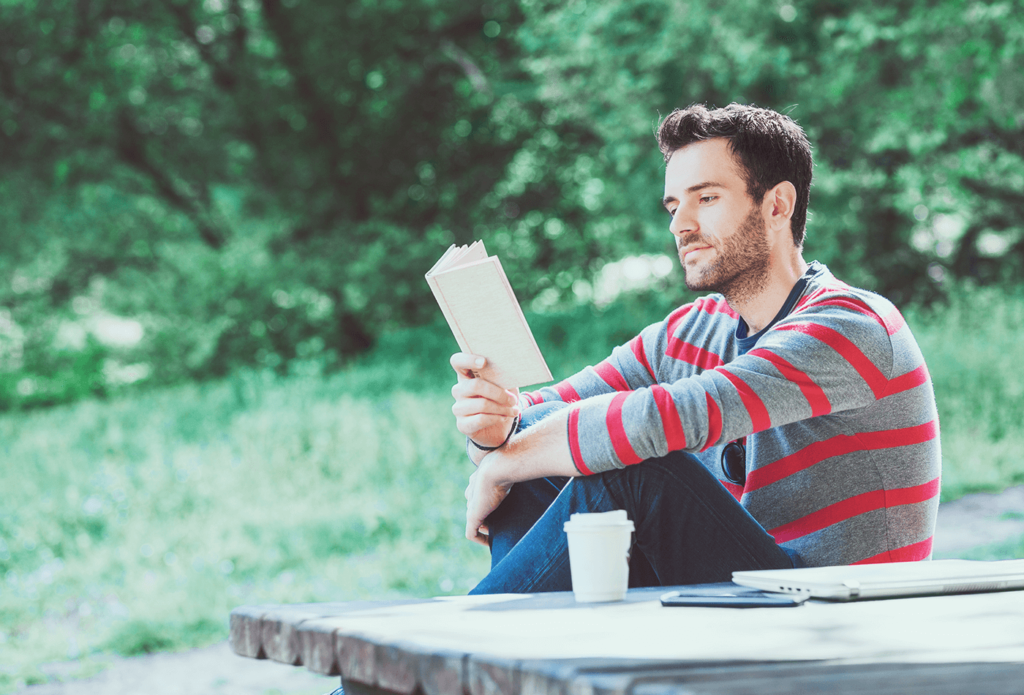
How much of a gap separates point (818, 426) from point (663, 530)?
439 millimetres

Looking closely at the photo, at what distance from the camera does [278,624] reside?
4.27 ft

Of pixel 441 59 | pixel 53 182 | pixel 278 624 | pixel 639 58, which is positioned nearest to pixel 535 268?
pixel 441 59

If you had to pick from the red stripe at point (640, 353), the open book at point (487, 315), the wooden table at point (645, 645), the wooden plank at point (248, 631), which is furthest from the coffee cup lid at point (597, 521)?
the red stripe at point (640, 353)

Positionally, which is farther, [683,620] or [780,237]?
[780,237]

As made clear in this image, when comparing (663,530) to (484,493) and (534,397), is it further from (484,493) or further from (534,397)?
(534,397)

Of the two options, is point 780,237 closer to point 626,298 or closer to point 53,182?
point 626,298

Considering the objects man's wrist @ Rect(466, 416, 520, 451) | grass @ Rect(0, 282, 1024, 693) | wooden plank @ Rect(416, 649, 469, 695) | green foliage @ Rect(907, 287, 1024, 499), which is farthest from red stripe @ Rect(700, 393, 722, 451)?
green foliage @ Rect(907, 287, 1024, 499)

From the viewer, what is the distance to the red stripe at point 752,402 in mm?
1784

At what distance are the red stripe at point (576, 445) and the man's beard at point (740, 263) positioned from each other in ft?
1.82

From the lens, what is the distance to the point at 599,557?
1373mm

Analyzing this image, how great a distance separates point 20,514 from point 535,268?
24.1 ft

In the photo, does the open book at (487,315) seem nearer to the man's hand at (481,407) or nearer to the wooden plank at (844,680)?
the man's hand at (481,407)

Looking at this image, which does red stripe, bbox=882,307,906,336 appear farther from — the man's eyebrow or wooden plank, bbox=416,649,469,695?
wooden plank, bbox=416,649,469,695

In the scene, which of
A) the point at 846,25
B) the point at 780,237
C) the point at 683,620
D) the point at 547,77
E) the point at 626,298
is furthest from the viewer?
the point at 626,298
